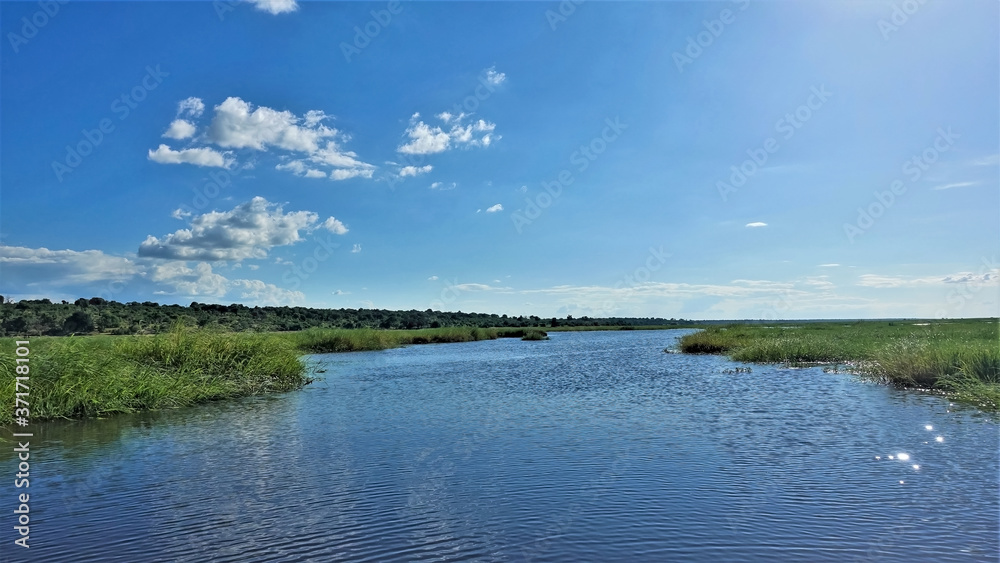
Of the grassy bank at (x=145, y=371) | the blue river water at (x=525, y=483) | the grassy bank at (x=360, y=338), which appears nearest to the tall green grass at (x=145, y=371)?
the grassy bank at (x=145, y=371)

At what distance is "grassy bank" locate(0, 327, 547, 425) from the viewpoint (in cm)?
1723

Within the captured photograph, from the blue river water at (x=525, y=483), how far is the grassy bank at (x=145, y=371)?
3.71ft

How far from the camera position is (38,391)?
17109 millimetres

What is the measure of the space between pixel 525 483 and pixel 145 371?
1717 cm

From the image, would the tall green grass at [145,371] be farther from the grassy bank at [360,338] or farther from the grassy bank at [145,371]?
the grassy bank at [360,338]

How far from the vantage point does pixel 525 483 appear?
1052 cm

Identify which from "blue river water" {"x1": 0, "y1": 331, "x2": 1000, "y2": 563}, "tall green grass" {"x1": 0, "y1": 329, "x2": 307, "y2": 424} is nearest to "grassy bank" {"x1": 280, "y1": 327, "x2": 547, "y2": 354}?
"tall green grass" {"x1": 0, "y1": 329, "x2": 307, "y2": 424}

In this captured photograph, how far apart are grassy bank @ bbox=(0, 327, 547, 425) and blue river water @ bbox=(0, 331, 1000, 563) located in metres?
1.13

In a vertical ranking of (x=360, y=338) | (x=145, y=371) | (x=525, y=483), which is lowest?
(x=525, y=483)

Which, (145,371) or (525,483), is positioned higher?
(145,371)

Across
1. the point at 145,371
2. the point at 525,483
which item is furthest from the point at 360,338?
the point at 525,483

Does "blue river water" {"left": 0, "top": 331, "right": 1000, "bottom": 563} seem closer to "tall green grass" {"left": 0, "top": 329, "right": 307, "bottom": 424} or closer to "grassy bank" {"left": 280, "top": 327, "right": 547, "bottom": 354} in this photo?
"tall green grass" {"left": 0, "top": 329, "right": 307, "bottom": 424}

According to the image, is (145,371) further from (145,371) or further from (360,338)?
(360,338)

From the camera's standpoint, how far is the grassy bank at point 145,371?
679 inches
